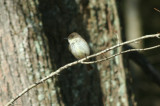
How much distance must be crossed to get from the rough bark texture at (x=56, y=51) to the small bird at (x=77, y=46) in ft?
0.36

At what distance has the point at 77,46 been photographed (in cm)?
404

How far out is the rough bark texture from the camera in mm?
3275

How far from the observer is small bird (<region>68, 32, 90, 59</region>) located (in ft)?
13.0

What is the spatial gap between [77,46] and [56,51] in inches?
9.4

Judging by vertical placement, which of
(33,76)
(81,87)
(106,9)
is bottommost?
(81,87)

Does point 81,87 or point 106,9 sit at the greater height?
point 106,9

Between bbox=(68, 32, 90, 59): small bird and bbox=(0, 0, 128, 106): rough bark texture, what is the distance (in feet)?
0.36

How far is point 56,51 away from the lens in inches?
156

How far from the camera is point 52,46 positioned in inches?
153

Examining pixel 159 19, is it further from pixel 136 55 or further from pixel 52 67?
pixel 52 67

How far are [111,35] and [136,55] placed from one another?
0.61 meters

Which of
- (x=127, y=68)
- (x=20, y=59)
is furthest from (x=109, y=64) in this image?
(x=20, y=59)

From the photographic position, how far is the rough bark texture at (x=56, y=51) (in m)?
3.28

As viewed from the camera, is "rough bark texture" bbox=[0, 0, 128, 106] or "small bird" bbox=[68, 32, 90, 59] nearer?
"rough bark texture" bbox=[0, 0, 128, 106]
